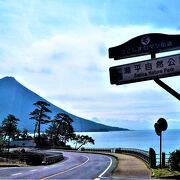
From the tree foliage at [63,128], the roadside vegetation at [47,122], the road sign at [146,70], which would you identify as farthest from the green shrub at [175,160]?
the tree foliage at [63,128]

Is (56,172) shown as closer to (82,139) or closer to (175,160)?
(175,160)

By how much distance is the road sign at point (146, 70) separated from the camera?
1958 cm

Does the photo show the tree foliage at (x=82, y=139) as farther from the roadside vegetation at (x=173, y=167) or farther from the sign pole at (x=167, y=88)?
the sign pole at (x=167, y=88)

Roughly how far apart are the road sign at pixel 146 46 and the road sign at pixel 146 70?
23.7 inches

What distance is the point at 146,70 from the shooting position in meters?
20.4

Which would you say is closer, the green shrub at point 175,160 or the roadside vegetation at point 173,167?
the roadside vegetation at point 173,167

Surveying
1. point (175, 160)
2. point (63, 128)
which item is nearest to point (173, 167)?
point (175, 160)

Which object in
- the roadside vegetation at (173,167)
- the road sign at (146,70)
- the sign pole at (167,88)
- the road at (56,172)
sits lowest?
the road at (56,172)

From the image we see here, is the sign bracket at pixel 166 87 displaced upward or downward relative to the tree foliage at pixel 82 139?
downward

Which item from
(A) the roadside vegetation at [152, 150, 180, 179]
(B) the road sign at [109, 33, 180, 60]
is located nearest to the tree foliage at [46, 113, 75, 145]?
(A) the roadside vegetation at [152, 150, 180, 179]

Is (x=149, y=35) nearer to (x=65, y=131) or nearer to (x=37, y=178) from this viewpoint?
(x=37, y=178)

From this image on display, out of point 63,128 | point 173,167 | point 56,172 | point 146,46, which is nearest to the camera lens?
point 146,46

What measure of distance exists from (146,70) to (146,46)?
4.14 feet

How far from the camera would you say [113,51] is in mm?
21594
